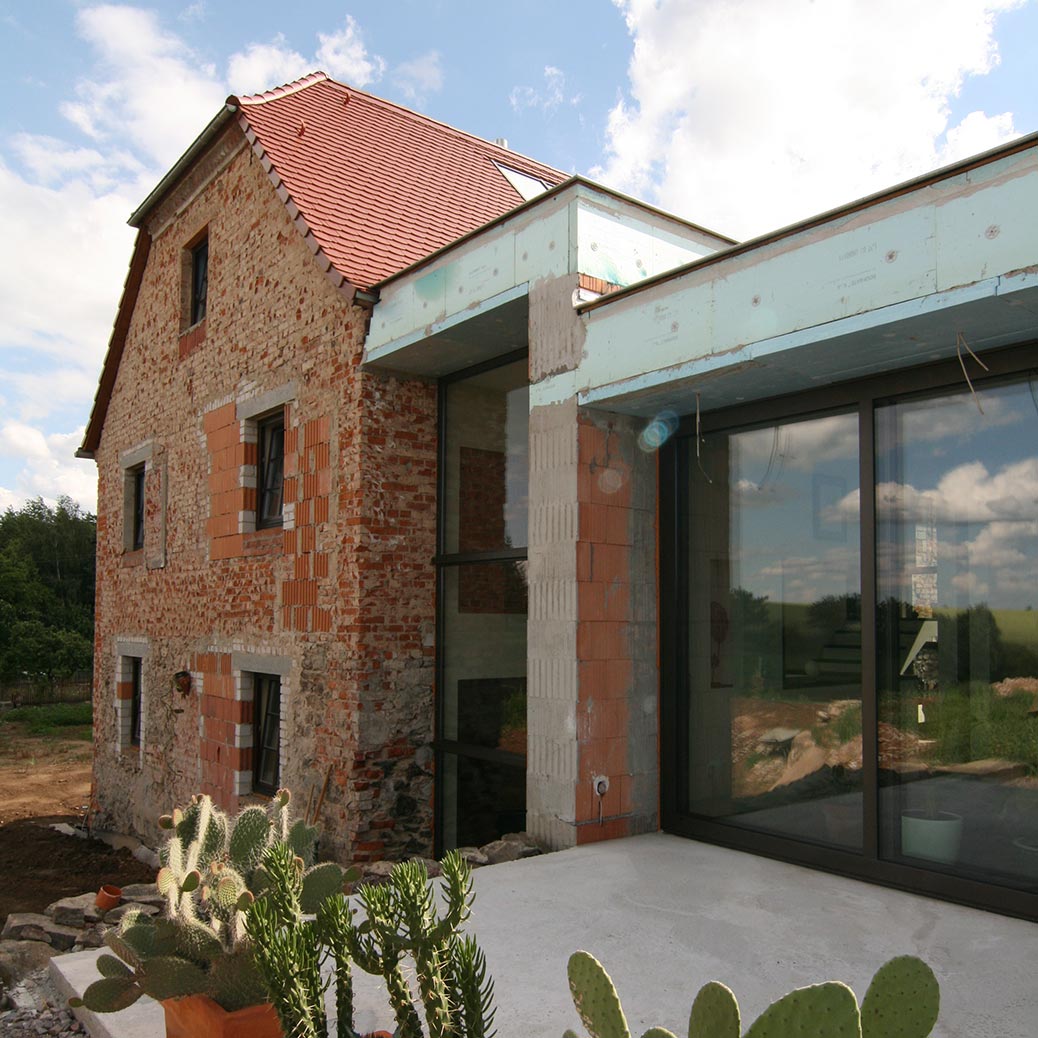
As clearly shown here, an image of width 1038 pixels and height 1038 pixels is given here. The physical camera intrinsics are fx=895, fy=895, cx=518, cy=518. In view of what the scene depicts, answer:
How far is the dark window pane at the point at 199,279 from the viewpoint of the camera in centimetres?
1173

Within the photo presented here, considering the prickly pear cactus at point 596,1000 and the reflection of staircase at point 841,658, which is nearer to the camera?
the prickly pear cactus at point 596,1000

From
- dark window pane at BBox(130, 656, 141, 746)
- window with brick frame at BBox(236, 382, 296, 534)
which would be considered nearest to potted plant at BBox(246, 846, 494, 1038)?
window with brick frame at BBox(236, 382, 296, 534)

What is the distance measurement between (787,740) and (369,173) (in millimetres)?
7975

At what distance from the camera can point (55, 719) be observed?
26672 mm

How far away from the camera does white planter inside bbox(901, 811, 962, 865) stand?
15.4 feet

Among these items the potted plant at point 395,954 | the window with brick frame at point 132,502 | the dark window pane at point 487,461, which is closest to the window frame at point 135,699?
the window with brick frame at point 132,502

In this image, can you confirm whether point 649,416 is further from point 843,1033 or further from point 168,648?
point 168,648

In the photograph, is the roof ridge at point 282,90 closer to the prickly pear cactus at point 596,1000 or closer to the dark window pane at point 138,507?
the dark window pane at point 138,507

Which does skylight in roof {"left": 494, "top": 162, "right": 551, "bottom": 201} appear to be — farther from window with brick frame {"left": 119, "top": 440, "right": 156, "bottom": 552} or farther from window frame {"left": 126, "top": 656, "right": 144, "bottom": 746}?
window frame {"left": 126, "top": 656, "right": 144, "bottom": 746}

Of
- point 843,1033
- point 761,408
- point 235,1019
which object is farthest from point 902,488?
point 235,1019

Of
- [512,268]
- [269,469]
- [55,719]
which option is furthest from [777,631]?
[55,719]

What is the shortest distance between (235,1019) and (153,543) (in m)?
10.2

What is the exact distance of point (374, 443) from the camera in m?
8.12

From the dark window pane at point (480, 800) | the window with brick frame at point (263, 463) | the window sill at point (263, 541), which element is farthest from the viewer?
the window with brick frame at point (263, 463)
